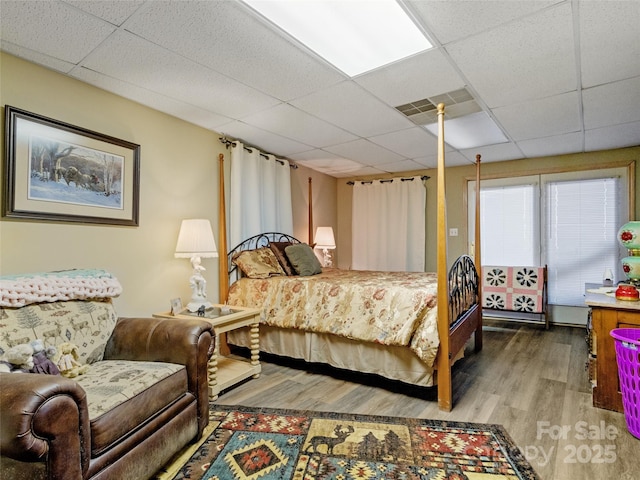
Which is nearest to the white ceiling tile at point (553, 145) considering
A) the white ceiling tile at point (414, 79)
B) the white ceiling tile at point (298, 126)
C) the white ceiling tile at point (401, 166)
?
the white ceiling tile at point (401, 166)

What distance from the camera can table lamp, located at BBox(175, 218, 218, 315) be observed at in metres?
2.80

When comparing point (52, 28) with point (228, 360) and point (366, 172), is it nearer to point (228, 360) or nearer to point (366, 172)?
point (228, 360)

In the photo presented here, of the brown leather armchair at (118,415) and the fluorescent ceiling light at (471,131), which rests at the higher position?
the fluorescent ceiling light at (471,131)

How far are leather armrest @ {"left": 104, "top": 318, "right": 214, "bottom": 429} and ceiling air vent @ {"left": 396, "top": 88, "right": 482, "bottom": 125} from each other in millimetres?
2289

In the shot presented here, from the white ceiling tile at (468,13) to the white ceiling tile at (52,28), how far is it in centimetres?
162

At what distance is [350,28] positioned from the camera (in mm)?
1883

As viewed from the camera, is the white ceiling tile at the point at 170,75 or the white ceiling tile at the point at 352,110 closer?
the white ceiling tile at the point at 170,75

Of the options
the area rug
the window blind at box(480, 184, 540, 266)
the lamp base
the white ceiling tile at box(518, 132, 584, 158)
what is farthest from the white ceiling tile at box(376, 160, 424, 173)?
the area rug

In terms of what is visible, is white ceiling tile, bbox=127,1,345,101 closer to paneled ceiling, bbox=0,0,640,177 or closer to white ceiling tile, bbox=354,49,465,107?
paneled ceiling, bbox=0,0,640,177

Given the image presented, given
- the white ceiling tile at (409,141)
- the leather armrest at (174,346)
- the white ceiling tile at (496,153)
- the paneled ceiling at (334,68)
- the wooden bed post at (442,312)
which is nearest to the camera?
the paneled ceiling at (334,68)

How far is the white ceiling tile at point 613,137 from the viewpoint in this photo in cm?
333

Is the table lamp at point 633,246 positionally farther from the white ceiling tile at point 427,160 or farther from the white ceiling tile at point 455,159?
the white ceiling tile at point 427,160

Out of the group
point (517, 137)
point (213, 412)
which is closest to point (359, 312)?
point (213, 412)

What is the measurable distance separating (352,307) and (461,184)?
125 inches
